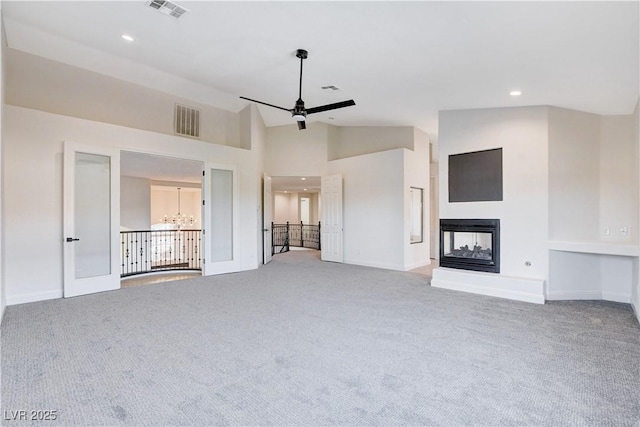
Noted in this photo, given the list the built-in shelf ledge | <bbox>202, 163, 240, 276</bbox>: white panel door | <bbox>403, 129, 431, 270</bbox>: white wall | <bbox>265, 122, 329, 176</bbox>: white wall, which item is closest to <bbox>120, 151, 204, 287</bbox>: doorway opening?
<bbox>202, 163, 240, 276</bbox>: white panel door

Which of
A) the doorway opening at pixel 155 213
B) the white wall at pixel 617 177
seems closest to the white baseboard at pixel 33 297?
the doorway opening at pixel 155 213

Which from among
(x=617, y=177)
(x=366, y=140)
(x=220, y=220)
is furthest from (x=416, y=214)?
(x=220, y=220)

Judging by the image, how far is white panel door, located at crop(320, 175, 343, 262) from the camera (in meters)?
8.48

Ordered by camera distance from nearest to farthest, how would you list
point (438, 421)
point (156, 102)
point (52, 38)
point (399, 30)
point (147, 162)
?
1. point (438, 421)
2. point (399, 30)
3. point (52, 38)
4. point (156, 102)
5. point (147, 162)

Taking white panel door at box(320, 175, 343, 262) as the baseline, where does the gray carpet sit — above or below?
below

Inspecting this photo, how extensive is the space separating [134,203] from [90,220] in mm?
6400

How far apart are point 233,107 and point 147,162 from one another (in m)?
2.58

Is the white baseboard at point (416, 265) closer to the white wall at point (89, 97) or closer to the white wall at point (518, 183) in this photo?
the white wall at point (518, 183)

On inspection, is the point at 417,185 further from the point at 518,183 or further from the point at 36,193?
the point at 36,193

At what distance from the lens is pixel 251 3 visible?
3.26 metres

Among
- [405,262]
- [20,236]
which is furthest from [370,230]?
[20,236]

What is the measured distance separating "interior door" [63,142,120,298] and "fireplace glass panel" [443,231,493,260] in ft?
19.5

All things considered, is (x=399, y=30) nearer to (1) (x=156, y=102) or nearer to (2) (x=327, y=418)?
(2) (x=327, y=418)

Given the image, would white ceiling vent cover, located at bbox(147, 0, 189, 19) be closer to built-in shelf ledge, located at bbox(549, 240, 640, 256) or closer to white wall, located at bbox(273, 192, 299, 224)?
built-in shelf ledge, located at bbox(549, 240, 640, 256)
